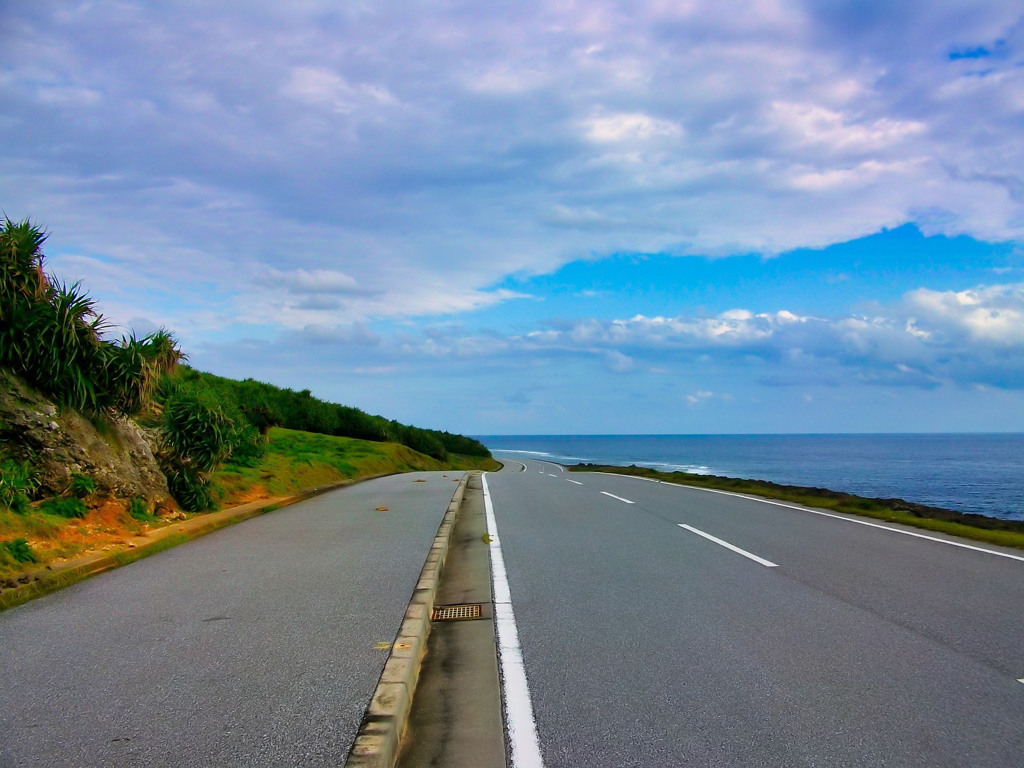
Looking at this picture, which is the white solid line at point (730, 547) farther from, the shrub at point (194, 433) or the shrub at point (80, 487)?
the shrub at point (80, 487)

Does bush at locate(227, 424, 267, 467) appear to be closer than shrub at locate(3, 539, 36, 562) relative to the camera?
No

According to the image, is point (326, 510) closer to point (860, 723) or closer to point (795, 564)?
point (795, 564)

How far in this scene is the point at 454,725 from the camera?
152 inches

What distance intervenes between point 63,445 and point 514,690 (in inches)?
307

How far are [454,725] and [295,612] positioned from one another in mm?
2458

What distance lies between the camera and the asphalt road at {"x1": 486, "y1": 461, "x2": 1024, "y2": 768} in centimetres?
356

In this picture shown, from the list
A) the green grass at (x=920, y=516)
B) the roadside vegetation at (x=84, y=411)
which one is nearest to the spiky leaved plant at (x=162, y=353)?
the roadside vegetation at (x=84, y=411)

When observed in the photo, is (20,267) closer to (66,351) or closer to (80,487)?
(66,351)

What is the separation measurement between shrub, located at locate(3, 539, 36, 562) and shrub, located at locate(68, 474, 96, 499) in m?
2.06

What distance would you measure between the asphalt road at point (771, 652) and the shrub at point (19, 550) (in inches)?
195

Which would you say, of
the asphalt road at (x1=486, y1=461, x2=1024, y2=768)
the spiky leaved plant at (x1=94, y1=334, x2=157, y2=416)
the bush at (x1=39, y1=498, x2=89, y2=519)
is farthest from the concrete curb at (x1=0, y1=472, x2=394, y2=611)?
the asphalt road at (x1=486, y1=461, x2=1024, y2=768)

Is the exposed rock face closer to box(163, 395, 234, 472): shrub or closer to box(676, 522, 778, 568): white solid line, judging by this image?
box(163, 395, 234, 472): shrub

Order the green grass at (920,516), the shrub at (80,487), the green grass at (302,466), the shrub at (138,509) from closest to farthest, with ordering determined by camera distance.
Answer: the shrub at (80,487), the shrub at (138,509), the green grass at (920,516), the green grass at (302,466)

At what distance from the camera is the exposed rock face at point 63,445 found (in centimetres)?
872
